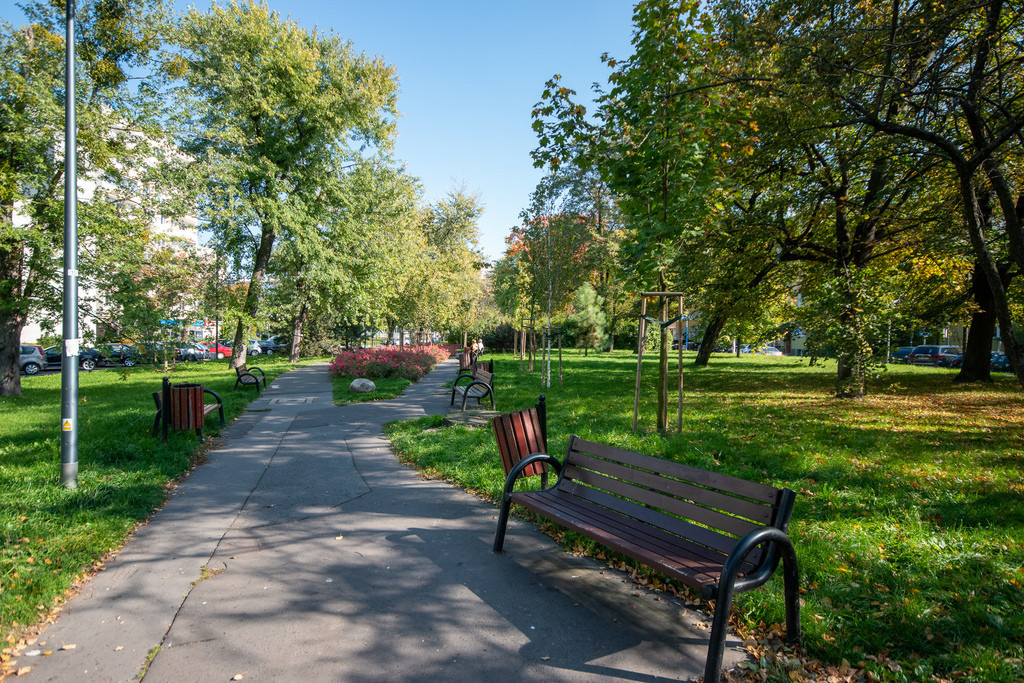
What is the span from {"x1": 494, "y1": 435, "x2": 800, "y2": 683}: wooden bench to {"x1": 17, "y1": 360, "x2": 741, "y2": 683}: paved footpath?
0.41 m

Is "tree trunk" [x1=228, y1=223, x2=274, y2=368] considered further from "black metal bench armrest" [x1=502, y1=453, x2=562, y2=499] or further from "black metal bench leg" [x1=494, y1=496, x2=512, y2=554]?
"black metal bench leg" [x1=494, y1=496, x2=512, y2=554]

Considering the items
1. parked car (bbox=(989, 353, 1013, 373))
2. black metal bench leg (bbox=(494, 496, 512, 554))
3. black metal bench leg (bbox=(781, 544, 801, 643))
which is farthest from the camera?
parked car (bbox=(989, 353, 1013, 373))

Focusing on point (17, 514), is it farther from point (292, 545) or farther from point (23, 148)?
point (23, 148)

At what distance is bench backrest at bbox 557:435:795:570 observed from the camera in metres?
2.99

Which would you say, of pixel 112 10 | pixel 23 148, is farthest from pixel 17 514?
pixel 112 10

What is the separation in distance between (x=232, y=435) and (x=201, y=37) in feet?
60.2

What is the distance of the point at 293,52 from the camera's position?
Result: 69.1ft

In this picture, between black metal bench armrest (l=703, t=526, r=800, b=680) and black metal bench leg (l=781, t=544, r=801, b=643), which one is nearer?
black metal bench armrest (l=703, t=526, r=800, b=680)

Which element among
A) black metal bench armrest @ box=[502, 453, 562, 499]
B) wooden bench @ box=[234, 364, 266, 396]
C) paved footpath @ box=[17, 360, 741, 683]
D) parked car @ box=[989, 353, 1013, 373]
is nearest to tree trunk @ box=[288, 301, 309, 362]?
wooden bench @ box=[234, 364, 266, 396]

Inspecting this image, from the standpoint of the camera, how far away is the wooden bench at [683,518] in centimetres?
274

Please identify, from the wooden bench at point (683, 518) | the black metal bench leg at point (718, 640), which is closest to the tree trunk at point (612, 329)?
the wooden bench at point (683, 518)

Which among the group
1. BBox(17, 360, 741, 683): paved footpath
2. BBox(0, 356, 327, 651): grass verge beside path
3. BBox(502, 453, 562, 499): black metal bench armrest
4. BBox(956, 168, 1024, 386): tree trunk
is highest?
BBox(956, 168, 1024, 386): tree trunk

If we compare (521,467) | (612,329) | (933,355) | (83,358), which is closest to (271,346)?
(83,358)

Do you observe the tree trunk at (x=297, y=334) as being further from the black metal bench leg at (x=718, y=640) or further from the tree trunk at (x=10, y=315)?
the black metal bench leg at (x=718, y=640)
